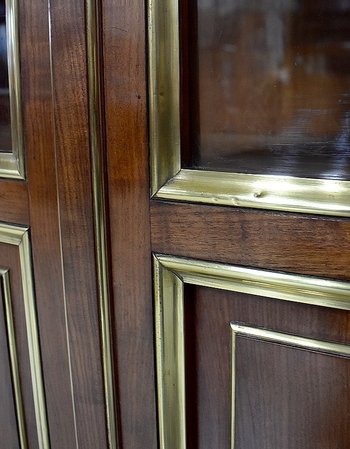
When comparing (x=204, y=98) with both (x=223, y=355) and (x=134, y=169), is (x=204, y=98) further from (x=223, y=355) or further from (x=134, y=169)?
(x=223, y=355)

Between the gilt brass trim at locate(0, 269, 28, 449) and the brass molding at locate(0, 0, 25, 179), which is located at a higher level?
the brass molding at locate(0, 0, 25, 179)

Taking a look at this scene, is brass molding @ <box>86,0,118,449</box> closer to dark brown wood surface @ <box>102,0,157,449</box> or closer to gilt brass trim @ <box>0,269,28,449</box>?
dark brown wood surface @ <box>102,0,157,449</box>

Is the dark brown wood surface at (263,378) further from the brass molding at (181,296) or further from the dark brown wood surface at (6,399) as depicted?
the dark brown wood surface at (6,399)

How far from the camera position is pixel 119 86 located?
47 cm

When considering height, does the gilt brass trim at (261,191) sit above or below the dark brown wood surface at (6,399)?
above

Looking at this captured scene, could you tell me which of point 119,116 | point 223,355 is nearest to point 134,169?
point 119,116

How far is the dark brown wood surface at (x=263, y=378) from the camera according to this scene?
17.1 inches

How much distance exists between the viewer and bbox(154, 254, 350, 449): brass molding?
0.42 meters

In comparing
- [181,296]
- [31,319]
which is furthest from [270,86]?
[31,319]

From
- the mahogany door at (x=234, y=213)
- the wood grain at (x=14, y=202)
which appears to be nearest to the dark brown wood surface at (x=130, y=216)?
the mahogany door at (x=234, y=213)

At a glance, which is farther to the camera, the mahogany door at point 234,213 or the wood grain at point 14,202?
the wood grain at point 14,202

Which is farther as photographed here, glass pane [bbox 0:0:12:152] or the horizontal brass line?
glass pane [bbox 0:0:12:152]

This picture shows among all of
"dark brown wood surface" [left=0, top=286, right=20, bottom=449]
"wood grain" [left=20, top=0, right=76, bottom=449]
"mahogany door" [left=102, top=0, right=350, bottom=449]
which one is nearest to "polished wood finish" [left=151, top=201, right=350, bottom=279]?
"mahogany door" [left=102, top=0, right=350, bottom=449]

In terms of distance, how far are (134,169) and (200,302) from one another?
127mm
